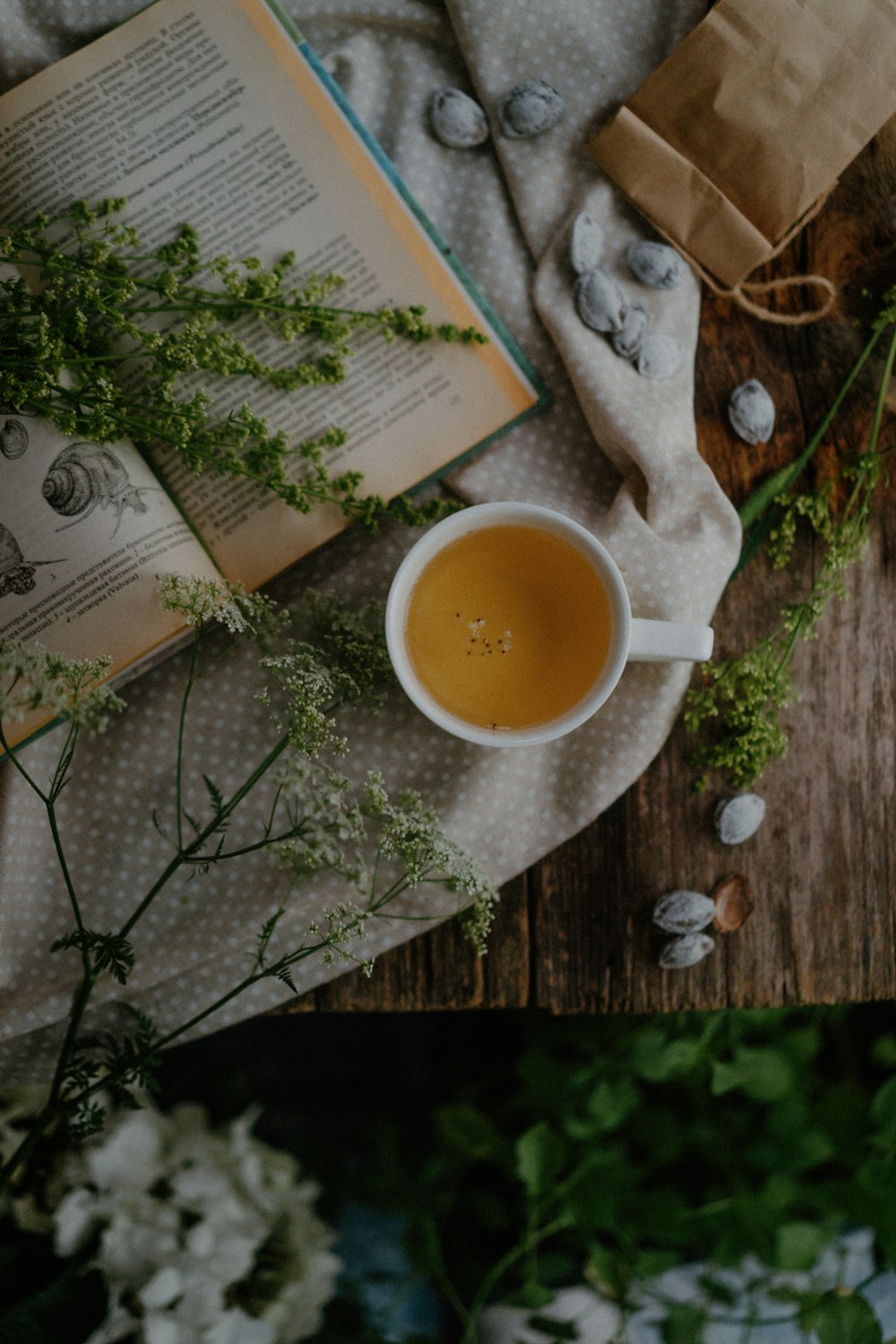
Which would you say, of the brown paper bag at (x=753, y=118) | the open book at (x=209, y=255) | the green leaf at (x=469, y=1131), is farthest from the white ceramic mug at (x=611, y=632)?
the green leaf at (x=469, y=1131)

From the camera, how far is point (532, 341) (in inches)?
35.9

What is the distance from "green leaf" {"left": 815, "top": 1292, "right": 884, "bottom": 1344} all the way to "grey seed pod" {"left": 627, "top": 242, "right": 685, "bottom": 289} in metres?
1.00

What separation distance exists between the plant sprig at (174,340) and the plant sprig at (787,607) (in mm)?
318

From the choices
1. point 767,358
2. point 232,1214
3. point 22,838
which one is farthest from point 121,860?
point 767,358

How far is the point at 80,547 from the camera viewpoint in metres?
0.82

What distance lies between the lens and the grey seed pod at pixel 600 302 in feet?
2.89

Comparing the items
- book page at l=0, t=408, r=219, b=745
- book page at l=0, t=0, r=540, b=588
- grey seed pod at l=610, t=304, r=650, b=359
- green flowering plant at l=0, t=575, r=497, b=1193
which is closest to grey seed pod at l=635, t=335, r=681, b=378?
grey seed pod at l=610, t=304, r=650, b=359

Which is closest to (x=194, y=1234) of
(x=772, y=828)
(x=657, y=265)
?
(x=772, y=828)

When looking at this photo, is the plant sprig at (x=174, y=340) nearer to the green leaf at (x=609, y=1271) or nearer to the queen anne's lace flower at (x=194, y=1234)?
the queen anne's lace flower at (x=194, y=1234)

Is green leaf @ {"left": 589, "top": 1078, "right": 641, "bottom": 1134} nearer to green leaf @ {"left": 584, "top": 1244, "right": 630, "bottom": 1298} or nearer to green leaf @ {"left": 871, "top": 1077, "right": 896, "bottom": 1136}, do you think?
green leaf @ {"left": 584, "top": 1244, "right": 630, "bottom": 1298}

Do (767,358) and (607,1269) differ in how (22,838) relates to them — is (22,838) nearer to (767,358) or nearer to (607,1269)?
(607,1269)

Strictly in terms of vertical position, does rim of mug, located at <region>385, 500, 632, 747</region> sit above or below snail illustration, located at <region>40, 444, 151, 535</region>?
below

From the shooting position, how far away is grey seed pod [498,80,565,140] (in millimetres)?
880

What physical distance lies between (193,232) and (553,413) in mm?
371
